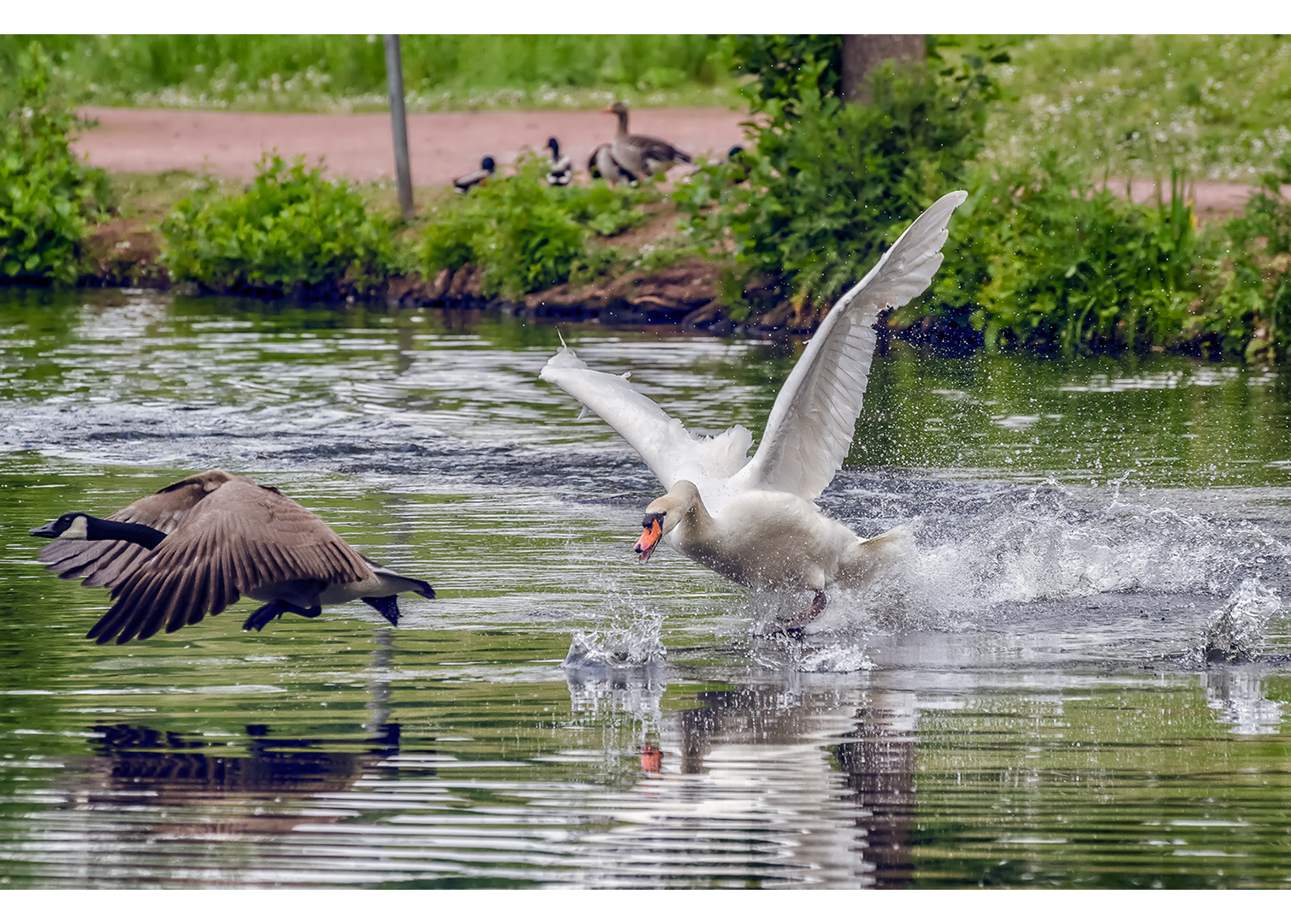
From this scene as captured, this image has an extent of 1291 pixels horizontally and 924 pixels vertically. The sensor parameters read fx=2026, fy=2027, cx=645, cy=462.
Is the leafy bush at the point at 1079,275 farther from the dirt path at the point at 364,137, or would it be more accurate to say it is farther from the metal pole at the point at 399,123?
the dirt path at the point at 364,137

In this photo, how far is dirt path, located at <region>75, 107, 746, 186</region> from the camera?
1019 inches

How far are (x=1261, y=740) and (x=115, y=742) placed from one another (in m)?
3.72

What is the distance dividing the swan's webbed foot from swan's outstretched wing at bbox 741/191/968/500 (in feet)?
1.51

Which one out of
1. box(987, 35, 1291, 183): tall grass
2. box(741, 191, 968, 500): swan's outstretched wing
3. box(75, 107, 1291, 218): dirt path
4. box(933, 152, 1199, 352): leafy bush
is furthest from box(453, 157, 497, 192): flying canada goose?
box(741, 191, 968, 500): swan's outstretched wing

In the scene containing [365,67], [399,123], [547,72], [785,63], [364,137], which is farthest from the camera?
[365,67]

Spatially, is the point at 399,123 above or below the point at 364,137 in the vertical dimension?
above

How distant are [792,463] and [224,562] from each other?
2.82m

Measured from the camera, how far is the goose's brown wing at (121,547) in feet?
25.8

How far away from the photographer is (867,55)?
749 inches

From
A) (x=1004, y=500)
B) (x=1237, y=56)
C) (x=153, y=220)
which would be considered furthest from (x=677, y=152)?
(x=1004, y=500)

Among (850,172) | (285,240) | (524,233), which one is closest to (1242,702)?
(850,172)

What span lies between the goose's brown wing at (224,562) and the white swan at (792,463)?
1.21m

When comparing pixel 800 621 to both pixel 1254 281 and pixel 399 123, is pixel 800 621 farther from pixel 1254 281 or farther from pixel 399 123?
pixel 399 123

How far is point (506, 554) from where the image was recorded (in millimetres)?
9719
